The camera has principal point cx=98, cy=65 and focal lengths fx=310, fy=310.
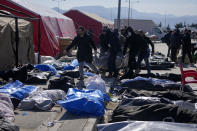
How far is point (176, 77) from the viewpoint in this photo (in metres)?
10.5

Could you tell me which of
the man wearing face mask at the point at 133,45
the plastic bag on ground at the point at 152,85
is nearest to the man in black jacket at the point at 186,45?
the man wearing face mask at the point at 133,45

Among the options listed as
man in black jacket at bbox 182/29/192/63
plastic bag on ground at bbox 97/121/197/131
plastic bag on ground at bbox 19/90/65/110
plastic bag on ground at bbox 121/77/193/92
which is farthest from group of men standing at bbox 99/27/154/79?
plastic bag on ground at bbox 97/121/197/131

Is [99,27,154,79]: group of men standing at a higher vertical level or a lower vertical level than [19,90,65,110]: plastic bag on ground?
higher

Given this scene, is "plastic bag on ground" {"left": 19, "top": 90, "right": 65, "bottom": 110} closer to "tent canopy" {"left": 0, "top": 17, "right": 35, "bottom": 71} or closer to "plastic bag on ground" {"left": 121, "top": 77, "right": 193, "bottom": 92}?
"plastic bag on ground" {"left": 121, "top": 77, "right": 193, "bottom": 92}

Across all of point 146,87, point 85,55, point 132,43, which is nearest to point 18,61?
point 85,55

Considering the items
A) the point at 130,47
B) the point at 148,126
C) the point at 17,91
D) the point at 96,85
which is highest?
the point at 130,47

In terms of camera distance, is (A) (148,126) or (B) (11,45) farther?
(B) (11,45)

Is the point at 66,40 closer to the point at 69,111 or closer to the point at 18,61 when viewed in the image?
the point at 18,61

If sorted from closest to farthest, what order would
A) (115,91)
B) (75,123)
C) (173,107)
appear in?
(173,107), (75,123), (115,91)

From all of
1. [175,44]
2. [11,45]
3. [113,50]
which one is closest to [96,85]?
[113,50]

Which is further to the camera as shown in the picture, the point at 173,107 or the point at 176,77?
the point at 176,77

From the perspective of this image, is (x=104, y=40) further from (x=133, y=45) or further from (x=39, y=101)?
(x=39, y=101)

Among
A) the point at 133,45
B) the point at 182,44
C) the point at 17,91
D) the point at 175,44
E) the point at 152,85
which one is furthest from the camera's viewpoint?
the point at 175,44

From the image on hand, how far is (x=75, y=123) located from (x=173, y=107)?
5.93 ft
